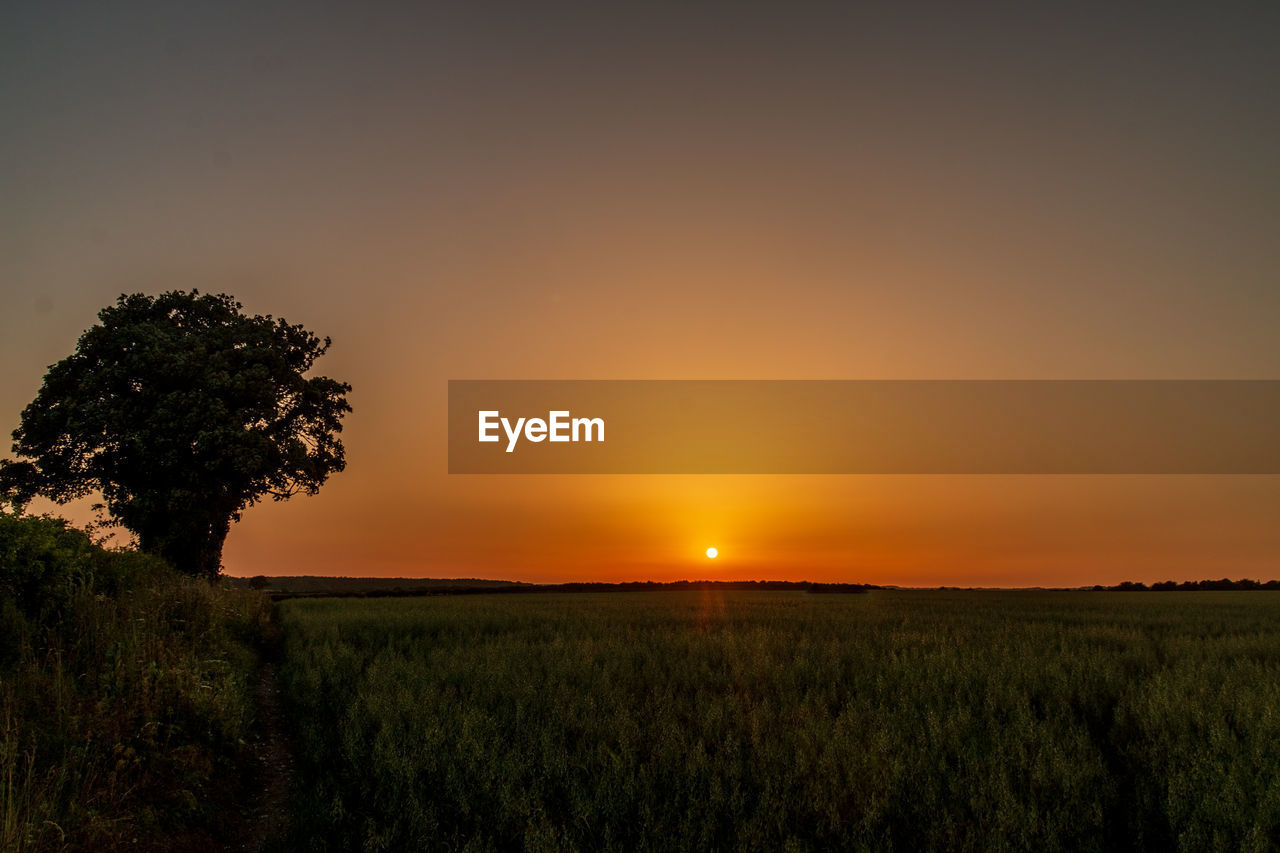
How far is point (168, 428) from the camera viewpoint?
28391mm

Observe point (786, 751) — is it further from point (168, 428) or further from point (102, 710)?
point (168, 428)

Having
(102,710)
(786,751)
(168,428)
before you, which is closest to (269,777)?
(102,710)

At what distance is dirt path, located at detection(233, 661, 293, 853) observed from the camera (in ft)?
26.3

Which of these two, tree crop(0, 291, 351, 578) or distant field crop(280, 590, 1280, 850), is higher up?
tree crop(0, 291, 351, 578)

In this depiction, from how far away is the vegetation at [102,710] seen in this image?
22.5ft

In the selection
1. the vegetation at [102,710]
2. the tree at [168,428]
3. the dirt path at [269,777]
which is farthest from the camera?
the tree at [168,428]

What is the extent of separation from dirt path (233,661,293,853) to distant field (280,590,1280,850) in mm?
359

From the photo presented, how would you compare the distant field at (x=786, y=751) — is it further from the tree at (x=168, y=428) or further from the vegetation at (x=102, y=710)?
the tree at (x=168, y=428)

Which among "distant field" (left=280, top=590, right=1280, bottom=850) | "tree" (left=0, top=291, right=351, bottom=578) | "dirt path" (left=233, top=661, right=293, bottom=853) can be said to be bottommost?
"dirt path" (left=233, top=661, right=293, bottom=853)

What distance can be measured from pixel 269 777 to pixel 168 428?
912 inches

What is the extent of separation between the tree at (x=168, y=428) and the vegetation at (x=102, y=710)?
1628 centimetres

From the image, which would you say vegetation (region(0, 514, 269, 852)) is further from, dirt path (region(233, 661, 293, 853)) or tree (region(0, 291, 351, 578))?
tree (region(0, 291, 351, 578))

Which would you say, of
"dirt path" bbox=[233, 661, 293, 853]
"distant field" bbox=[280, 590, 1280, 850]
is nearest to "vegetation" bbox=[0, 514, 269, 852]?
"dirt path" bbox=[233, 661, 293, 853]

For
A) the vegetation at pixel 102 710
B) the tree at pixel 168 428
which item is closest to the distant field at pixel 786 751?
the vegetation at pixel 102 710
